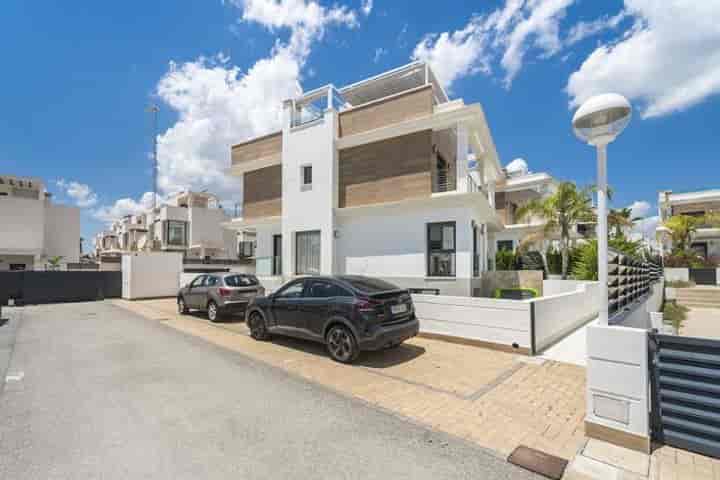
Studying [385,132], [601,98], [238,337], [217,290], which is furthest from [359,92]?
[601,98]

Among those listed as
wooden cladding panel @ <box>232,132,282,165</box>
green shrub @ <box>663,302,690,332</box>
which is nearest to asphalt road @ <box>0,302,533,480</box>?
green shrub @ <box>663,302,690,332</box>

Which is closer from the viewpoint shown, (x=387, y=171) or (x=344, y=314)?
(x=344, y=314)

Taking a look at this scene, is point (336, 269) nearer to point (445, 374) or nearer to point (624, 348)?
point (445, 374)

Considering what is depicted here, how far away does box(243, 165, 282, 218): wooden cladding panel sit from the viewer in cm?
1566

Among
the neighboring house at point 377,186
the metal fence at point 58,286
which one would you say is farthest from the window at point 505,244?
the metal fence at point 58,286

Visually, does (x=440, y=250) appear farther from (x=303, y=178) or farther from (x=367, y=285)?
(x=303, y=178)

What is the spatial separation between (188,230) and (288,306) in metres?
33.4

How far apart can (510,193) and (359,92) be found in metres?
13.6

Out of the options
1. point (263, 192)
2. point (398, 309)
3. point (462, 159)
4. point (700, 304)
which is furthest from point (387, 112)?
point (700, 304)

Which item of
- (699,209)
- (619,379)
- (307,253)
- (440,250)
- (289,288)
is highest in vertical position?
(699,209)

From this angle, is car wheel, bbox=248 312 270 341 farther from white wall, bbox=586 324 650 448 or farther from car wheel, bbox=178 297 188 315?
white wall, bbox=586 324 650 448

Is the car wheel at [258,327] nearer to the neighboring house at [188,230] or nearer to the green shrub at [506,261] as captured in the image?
the green shrub at [506,261]

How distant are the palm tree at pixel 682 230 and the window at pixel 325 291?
91.1 feet

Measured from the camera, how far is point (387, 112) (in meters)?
12.4
